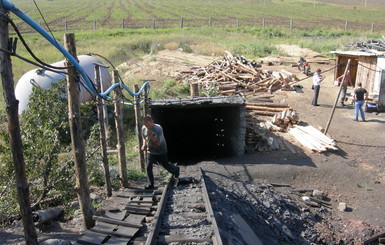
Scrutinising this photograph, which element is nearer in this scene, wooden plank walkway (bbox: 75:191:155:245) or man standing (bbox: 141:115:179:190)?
wooden plank walkway (bbox: 75:191:155:245)

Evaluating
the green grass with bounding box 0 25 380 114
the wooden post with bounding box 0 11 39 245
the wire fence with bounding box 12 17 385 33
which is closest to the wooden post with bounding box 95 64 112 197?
the wooden post with bounding box 0 11 39 245

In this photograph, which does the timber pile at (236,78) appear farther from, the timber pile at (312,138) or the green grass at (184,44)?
the green grass at (184,44)

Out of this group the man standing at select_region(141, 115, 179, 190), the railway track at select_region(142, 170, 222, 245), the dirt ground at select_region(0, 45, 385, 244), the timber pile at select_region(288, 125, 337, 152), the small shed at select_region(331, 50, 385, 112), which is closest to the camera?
the railway track at select_region(142, 170, 222, 245)

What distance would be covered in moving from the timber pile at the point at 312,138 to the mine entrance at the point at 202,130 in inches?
97.9

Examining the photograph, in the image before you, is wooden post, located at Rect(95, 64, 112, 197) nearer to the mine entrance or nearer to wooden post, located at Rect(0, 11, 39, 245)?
wooden post, located at Rect(0, 11, 39, 245)

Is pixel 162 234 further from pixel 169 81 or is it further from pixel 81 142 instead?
pixel 169 81

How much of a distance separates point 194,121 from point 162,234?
42.2ft

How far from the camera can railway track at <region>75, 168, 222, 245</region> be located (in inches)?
248

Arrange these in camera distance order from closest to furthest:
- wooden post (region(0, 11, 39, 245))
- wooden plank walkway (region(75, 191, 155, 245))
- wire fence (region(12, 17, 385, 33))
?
wooden post (region(0, 11, 39, 245))
wooden plank walkway (region(75, 191, 155, 245))
wire fence (region(12, 17, 385, 33))

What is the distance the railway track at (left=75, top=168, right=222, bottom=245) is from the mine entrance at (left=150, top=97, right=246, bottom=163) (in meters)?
5.54

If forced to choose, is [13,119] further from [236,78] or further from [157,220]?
[236,78]

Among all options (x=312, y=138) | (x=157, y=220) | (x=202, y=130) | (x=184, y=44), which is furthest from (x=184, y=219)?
A: (x=184, y=44)

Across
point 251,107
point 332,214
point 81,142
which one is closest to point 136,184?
point 81,142

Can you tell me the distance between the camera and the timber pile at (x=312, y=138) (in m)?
13.9
